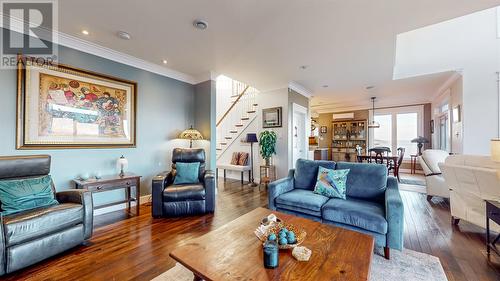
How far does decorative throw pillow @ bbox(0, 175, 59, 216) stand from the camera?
6.61 feet

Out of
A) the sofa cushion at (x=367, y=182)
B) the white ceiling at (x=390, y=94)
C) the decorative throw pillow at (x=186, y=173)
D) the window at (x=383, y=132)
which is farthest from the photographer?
the window at (x=383, y=132)

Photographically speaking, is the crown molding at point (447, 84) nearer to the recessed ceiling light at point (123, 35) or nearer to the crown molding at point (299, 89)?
the crown molding at point (299, 89)

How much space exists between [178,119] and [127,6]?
243 cm

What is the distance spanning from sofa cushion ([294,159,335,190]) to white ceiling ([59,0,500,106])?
1.92 metres

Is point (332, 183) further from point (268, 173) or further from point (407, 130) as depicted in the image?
point (407, 130)

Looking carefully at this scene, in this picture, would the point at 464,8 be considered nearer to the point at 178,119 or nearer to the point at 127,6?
the point at 127,6

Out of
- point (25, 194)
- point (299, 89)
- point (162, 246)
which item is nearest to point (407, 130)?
point (299, 89)

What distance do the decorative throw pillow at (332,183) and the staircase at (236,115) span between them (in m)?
3.58

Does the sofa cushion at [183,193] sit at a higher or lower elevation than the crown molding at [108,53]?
lower

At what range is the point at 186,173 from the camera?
350cm

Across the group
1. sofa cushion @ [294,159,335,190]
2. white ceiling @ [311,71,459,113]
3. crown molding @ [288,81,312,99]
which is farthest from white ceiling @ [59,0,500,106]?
sofa cushion @ [294,159,335,190]

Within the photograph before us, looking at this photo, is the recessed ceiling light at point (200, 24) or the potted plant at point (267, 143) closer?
the recessed ceiling light at point (200, 24)

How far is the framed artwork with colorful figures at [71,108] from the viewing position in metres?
2.67

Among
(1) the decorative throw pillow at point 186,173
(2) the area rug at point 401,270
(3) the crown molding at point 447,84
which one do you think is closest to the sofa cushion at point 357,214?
(2) the area rug at point 401,270
